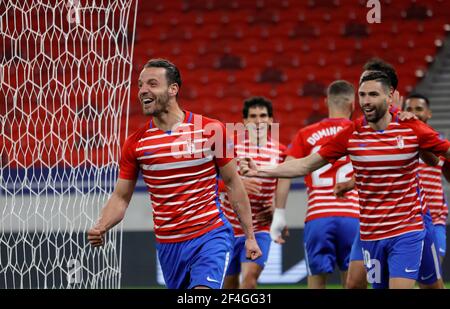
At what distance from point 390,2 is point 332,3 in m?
0.98

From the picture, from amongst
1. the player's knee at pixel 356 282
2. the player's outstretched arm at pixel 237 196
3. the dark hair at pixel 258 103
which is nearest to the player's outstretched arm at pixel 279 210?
the dark hair at pixel 258 103

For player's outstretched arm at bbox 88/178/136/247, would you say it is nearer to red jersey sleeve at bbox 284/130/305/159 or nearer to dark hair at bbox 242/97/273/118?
red jersey sleeve at bbox 284/130/305/159

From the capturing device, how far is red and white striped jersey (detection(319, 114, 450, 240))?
5.35m

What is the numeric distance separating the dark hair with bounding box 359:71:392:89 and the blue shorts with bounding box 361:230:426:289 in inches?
37.8

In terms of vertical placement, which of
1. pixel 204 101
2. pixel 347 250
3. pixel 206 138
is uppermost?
pixel 204 101

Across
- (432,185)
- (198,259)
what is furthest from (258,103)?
(198,259)

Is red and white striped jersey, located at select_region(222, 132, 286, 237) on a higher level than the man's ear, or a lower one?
lower

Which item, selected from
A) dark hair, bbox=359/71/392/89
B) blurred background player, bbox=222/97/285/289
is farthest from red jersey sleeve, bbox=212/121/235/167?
blurred background player, bbox=222/97/285/289

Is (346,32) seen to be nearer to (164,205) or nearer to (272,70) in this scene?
(272,70)

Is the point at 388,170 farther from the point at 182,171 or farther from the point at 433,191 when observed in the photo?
the point at 433,191

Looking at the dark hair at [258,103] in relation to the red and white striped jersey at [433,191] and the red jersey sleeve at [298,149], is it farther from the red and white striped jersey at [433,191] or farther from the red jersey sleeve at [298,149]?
the red and white striped jersey at [433,191]

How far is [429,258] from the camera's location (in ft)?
19.0
